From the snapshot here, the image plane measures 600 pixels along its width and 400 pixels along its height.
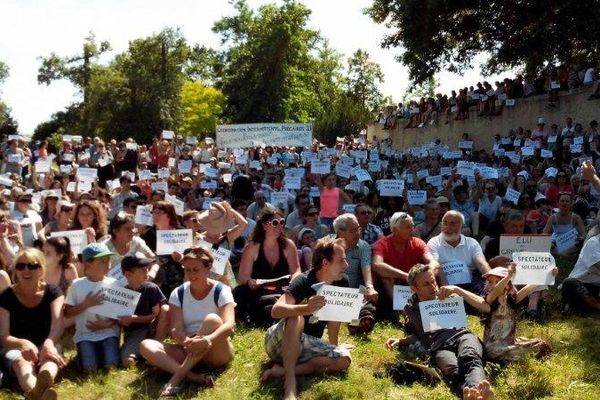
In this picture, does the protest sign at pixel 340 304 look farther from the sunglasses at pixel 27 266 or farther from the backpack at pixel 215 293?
the sunglasses at pixel 27 266

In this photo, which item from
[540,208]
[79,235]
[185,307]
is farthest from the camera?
[540,208]

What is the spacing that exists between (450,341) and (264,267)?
244cm

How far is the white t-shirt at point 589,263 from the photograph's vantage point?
829 centimetres

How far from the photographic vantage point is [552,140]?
19.9 m

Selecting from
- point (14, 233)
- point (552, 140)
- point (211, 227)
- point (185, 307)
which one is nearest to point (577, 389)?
point (185, 307)

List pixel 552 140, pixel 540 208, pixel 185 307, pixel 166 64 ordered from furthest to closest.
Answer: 1. pixel 166 64
2. pixel 552 140
3. pixel 540 208
4. pixel 185 307

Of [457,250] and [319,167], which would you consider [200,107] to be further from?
[457,250]

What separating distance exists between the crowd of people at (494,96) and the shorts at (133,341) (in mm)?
15425

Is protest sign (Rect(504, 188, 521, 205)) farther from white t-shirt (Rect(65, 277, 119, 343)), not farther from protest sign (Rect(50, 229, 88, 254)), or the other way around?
white t-shirt (Rect(65, 277, 119, 343))

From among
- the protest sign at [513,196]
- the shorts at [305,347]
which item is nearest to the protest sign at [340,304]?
the shorts at [305,347]

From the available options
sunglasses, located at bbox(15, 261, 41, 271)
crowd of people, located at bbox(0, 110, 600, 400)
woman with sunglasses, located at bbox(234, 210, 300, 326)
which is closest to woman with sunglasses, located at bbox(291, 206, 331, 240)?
crowd of people, located at bbox(0, 110, 600, 400)

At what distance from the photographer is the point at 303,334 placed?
262 inches

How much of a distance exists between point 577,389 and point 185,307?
3346mm

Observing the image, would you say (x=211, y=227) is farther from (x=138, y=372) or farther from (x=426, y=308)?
(x=426, y=308)
